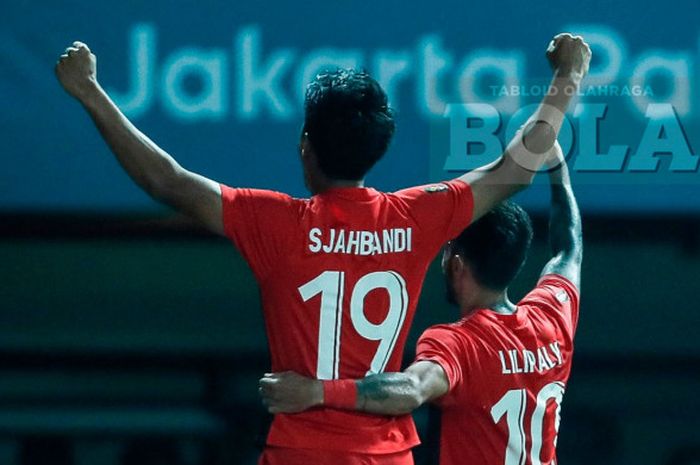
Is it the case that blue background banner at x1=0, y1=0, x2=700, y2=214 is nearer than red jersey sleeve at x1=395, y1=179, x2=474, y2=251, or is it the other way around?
red jersey sleeve at x1=395, y1=179, x2=474, y2=251

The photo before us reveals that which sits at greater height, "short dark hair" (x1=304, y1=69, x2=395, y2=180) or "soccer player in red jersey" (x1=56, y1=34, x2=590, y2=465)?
"short dark hair" (x1=304, y1=69, x2=395, y2=180)

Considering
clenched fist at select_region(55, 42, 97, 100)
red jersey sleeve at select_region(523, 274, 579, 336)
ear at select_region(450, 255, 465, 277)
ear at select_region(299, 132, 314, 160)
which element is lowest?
red jersey sleeve at select_region(523, 274, 579, 336)

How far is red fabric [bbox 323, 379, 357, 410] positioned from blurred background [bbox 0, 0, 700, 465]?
1.44 meters

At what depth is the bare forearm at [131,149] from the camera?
7.38 ft

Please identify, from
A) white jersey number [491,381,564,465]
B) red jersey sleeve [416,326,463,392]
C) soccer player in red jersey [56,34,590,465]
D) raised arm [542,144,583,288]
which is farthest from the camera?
raised arm [542,144,583,288]

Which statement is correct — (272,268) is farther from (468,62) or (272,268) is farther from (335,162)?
(468,62)

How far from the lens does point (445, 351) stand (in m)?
2.60

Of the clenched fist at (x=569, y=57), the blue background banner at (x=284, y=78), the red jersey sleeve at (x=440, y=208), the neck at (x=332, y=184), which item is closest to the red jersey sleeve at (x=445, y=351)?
the red jersey sleeve at (x=440, y=208)

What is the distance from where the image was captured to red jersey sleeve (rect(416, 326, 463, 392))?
256 centimetres

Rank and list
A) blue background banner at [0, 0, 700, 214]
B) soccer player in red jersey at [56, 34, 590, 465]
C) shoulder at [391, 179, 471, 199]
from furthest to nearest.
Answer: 1. blue background banner at [0, 0, 700, 214]
2. shoulder at [391, 179, 471, 199]
3. soccer player in red jersey at [56, 34, 590, 465]

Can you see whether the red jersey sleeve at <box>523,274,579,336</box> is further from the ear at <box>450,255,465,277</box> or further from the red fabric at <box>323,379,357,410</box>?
the red fabric at <box>323,379,357,410</box>

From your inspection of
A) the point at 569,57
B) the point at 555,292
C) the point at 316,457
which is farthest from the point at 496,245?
the point at 316,457

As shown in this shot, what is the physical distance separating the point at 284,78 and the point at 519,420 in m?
1.42

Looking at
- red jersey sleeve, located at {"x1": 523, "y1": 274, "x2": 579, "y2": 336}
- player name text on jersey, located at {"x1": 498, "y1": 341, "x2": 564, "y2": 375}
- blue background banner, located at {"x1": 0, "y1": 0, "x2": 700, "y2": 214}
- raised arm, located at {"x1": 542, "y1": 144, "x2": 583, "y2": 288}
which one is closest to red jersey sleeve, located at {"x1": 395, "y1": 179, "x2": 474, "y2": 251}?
player name text on jersey, located at {"x1": 498, "y1": 341, "x2": 564, "y2": 375}
